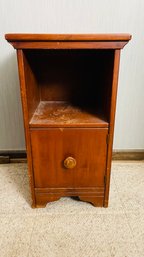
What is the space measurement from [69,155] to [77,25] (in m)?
0.64

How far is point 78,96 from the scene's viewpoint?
1.01 m

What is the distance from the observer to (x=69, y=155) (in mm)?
793

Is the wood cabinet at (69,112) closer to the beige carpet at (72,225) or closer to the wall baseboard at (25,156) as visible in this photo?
the beige carpet at (72,225)

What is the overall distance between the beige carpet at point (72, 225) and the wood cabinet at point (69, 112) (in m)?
0.06

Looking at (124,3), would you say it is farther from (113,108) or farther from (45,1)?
(113,108)

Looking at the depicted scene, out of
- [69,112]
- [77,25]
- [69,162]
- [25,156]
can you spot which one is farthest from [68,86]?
[25,156]

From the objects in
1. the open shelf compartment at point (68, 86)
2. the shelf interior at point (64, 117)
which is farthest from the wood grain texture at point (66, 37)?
the shelf interior at point (64, 117)

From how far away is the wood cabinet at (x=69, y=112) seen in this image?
0.63 meters

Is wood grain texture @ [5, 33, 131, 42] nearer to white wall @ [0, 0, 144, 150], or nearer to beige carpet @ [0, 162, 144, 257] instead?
white wall @ [0, 0, 144, 150]

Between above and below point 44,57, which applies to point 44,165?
below

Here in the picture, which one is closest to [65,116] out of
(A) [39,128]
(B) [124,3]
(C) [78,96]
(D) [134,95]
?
(A) [39,128]

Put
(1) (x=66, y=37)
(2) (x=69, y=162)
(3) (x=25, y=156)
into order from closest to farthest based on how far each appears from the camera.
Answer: (1) (x=66, y=37) → (2) (x=69, y=162) → (3) (x=25, y=156)

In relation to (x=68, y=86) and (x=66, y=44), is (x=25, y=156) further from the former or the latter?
(x=66, y=44)

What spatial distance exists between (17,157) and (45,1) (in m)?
0.86
